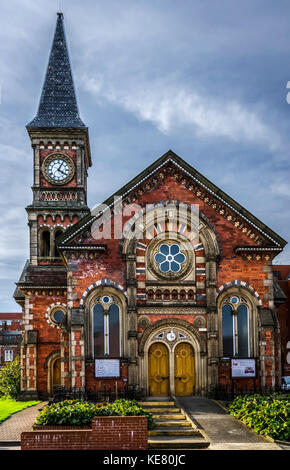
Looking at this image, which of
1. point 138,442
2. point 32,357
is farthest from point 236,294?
point 32,357

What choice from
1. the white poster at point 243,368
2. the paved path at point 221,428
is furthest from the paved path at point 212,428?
Result: the white poster at point 243,368

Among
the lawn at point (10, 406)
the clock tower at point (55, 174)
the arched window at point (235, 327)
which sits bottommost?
the lawn at point (10, 406)

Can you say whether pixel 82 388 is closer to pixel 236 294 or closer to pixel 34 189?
pixel 236 294

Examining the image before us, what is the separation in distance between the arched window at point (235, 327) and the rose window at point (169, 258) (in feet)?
9.96

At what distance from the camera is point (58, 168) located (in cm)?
4100

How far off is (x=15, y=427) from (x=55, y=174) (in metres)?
21.5

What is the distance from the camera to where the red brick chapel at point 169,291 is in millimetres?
27844

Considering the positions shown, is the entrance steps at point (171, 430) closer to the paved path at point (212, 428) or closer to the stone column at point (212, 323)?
the paved path at point (212, 428)

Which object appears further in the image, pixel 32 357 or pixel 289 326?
pixel 289 326

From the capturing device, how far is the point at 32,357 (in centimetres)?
3603

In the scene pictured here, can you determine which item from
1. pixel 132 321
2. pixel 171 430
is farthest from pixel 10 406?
pixel 171 430

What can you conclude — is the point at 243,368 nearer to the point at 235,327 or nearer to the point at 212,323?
the point at 235,327

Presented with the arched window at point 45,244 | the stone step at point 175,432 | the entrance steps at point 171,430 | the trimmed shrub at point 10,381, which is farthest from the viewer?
the arched window at point 45,244
